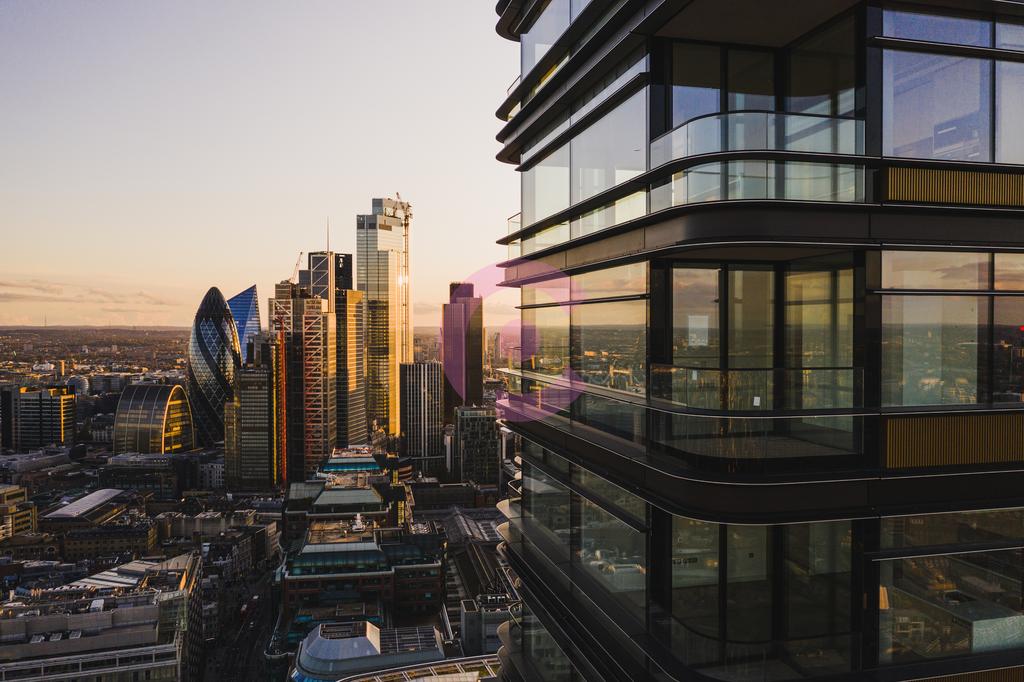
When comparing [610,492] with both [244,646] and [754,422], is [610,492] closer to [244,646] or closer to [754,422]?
[754,422]

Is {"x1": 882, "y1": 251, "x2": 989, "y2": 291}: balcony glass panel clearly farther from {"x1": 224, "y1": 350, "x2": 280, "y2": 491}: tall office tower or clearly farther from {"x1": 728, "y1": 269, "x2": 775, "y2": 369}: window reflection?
{"x1": 224, "y1": 350, "x2": 280, "y2": 491}: tall office tower

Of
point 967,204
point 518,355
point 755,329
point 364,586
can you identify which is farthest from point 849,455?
point 364,586

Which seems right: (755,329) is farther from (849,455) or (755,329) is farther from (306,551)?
(306,551)

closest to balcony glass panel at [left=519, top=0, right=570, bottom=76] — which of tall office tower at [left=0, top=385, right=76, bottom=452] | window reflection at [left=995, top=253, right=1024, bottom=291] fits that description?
window reflection at [left=995, top=253, right=1024, bottom=291]

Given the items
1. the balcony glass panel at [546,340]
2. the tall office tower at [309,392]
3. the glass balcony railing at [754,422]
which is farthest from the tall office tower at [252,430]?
the glass balcony railing at [754,422]

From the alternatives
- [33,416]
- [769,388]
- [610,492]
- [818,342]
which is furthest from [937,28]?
[33,416]

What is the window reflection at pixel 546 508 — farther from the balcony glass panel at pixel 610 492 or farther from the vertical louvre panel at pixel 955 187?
the vertical louvre panel at pixel 955 187
